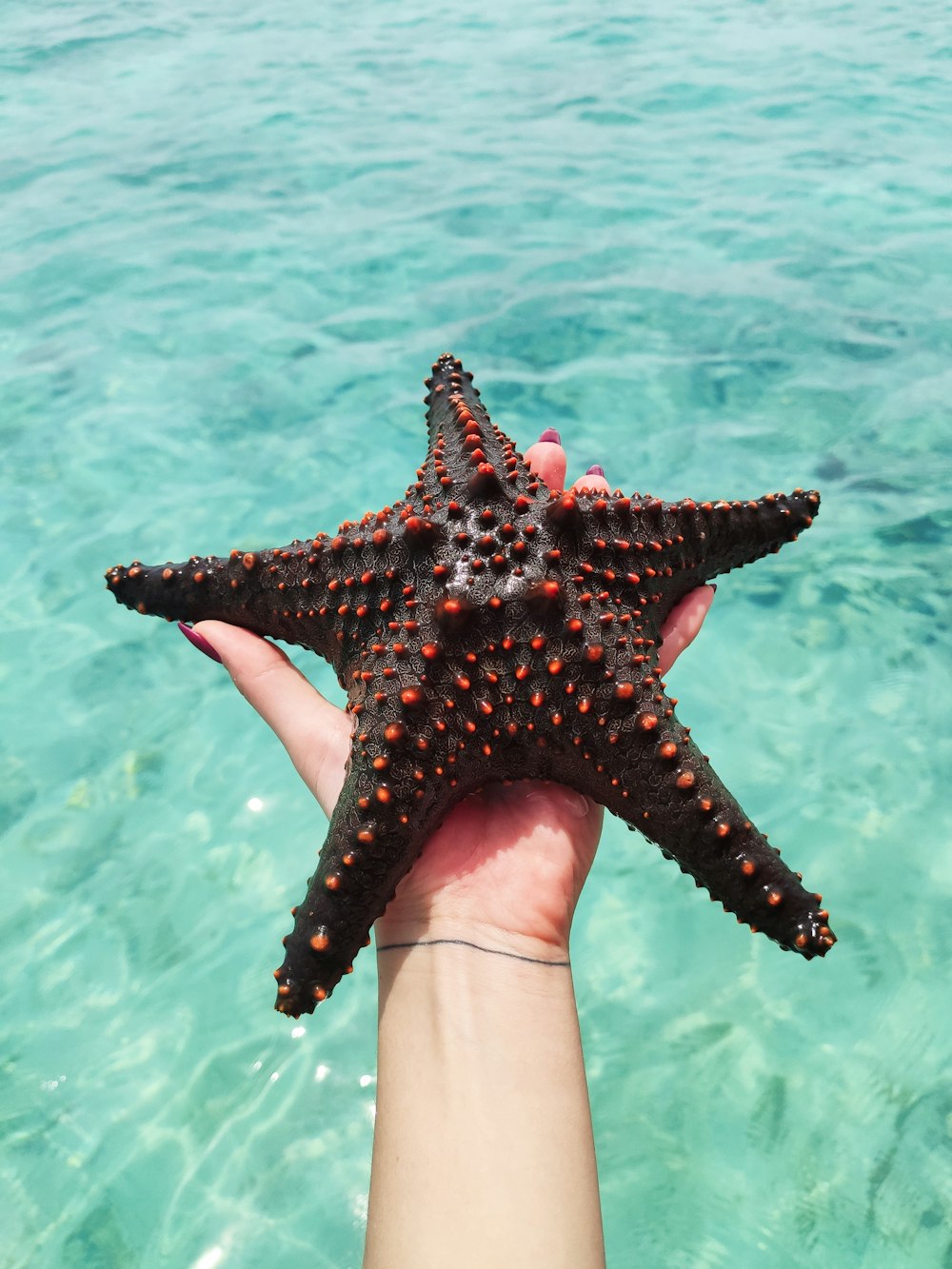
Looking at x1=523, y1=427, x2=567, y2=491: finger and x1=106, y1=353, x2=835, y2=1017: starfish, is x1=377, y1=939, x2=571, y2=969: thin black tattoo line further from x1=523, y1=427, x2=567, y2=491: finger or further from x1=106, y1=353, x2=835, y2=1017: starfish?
x1=523, y1=427, x2=567, y2=491: finger

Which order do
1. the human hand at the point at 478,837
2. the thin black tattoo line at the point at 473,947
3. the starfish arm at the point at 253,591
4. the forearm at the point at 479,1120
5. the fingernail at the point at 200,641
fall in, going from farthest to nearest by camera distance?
1. the fingernail at the point at 200,641
2. the starfish arm at the point at 253,591
3. the human hand at the point at 478,837
4. the thin black tattoo line at the point at 473,947
5. the forearm at the point at 479,1120

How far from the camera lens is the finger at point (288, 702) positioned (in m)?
3.74

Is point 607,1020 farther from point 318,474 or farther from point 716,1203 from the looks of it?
point 318,474

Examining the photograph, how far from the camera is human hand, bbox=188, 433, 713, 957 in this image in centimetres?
321

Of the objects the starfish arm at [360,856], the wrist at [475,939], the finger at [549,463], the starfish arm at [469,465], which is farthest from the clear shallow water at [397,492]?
the starfish arm at [469,465]

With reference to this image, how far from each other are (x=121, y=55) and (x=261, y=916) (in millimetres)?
19024

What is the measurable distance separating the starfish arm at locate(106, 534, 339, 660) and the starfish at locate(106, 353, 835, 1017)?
0.03 meters

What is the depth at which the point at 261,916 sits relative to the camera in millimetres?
5156

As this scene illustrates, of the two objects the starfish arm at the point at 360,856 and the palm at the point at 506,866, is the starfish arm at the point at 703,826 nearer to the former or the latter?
the palm at the point at 506,866

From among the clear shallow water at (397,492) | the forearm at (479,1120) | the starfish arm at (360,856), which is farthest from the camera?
the clear shallow water at (397,492)

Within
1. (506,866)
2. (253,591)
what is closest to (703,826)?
(506,866)

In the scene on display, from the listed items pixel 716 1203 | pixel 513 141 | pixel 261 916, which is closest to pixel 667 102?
pixel 513 141

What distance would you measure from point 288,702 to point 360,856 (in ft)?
3.86

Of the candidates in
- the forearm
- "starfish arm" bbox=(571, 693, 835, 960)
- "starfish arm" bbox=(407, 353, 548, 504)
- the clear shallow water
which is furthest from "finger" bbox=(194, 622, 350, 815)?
the clear shallow water
